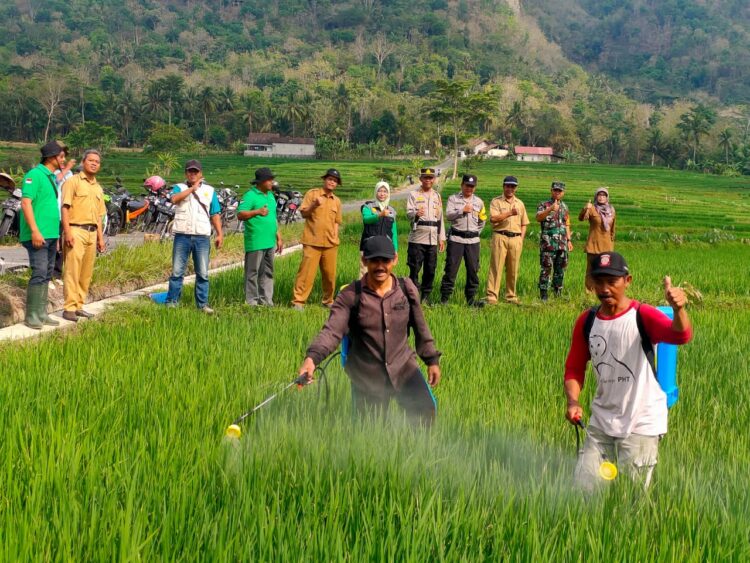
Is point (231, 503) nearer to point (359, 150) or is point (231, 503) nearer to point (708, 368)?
point (708, 368)

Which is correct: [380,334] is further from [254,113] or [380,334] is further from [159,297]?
[254,113]

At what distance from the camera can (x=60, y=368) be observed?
14.9ft

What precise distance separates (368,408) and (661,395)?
1376 millimetres

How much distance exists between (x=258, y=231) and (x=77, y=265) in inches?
81.1

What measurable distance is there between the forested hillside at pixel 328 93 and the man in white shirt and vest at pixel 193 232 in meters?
50.9

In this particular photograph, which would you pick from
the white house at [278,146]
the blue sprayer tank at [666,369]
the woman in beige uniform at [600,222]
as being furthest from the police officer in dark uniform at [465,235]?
the white house at [278,146]

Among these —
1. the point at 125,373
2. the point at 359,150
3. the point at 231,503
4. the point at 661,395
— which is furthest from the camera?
the point at 359,150

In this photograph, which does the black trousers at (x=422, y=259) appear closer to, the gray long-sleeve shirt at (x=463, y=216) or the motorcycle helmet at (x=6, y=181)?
the gray long-sleeve shirt at (x=463, y=216)

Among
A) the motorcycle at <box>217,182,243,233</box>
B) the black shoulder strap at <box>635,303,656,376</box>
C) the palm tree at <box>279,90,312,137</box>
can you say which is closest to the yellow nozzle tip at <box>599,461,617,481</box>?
the black shoulder strap at <box>635,303,656,376</box>

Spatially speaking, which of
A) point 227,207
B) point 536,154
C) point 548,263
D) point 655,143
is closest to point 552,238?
point 548,263

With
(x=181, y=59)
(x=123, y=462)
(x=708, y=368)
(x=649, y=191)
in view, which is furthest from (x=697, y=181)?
(x=181, y=59)

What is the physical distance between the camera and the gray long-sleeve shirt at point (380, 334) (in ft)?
12.5

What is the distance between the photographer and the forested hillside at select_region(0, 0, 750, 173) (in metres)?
85.0

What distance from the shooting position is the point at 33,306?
21.5 feet
